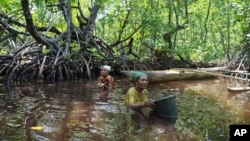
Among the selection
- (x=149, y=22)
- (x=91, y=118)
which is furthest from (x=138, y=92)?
(x=149, y=22)

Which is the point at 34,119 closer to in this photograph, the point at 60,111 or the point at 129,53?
the point at 60,111

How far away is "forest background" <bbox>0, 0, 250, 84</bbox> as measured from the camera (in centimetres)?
998

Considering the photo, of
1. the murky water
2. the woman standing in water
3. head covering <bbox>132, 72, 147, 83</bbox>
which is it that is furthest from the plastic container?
the woman standing in water

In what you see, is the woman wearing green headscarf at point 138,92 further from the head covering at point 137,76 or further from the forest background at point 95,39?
the forest background at point 95,39

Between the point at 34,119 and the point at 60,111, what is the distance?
726mm

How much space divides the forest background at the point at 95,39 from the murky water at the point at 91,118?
5.99 ft

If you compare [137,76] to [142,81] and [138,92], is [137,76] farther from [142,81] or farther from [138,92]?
[138,92]

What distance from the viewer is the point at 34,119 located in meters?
5.17

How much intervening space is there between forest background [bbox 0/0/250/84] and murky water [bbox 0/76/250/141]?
5.99 ft

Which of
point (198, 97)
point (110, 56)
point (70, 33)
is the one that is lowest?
point (198, 97)

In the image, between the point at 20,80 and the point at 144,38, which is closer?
the point at 20,80

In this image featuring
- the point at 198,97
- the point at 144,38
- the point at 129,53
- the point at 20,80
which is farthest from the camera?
the point at 144,38

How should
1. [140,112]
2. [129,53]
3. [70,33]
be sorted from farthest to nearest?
[129,53], [70,33], [140,112]

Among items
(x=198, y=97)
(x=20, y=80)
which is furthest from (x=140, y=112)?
(x=20, y=80)
